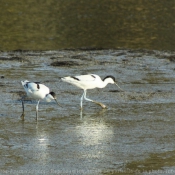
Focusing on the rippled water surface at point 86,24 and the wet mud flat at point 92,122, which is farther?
the rippled water surface at point 86,24

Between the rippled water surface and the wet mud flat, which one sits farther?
the rippled water surface

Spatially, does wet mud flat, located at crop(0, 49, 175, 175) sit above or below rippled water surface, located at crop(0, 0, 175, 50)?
below

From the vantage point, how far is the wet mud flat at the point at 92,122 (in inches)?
361

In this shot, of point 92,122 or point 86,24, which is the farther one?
point 86,24

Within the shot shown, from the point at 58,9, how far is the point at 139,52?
15.7 meters

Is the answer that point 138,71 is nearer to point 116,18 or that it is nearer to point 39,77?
point 39,77

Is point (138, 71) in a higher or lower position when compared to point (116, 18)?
lower

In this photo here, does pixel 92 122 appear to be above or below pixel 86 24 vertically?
below

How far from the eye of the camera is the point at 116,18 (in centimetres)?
3350

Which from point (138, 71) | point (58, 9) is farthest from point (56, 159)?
point (58, 9)

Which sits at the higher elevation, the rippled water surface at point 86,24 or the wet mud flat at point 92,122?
the rippled water surface at point 86,24

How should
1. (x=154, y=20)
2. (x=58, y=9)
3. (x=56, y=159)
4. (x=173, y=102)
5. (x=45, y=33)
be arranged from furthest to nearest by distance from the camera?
(x=58, y=9)
(x=154, y=20)
(x=45, y=33)
(x=173, y=102)
(x=56, y=159)

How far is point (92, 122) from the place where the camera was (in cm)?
Answer: 1207

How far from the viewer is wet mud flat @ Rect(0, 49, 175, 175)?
9.17m
